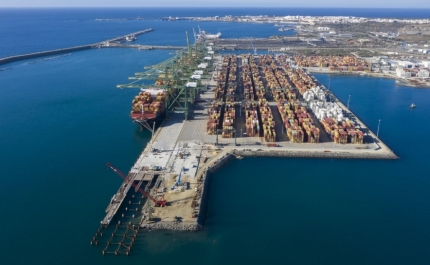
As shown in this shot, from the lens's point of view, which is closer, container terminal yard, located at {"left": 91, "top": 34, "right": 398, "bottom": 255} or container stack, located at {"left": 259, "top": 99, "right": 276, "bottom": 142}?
container terminal yard, located at {"left": 91, "top": 34, "right": 398, "bottom": 255}

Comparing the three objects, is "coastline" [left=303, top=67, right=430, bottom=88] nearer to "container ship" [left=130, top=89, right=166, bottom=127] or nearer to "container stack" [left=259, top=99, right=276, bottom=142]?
"container stack" [left=259, top=99, right=276, bottom=142]

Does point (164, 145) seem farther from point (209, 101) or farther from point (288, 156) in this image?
point (209, 101)

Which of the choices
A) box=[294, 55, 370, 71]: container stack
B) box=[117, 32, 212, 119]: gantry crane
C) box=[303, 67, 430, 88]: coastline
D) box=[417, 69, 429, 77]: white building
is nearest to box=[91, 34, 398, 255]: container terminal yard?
box=[117, 32, 212, 119]: gantry crane

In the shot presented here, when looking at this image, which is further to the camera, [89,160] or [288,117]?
[288,117]

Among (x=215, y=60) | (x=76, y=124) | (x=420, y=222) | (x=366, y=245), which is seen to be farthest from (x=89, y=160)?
(x=215, y=60)

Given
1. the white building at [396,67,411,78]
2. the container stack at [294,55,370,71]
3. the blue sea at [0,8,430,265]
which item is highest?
the container stack at [294,55,370,71]

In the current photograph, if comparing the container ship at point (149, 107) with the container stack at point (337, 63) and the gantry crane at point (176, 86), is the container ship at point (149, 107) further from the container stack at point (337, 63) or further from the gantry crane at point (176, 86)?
the container stack at point (337, 63)

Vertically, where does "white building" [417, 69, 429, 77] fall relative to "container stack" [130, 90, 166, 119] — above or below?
above

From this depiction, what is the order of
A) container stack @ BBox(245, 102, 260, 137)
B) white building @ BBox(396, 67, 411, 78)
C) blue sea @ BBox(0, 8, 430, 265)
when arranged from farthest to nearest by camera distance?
white building @ BBox(396, 67, 411, 78) → container stack @ BBox(245, 102, 260, 137) → blue sea @ BBox(0, 8, 430, 265)
